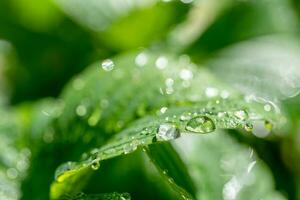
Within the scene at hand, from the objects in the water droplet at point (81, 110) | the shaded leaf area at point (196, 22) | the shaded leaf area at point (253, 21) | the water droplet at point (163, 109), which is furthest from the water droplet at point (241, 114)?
the shaded leaf area at point (253, 21)

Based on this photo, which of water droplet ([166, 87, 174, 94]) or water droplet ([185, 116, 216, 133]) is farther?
water droplet ([166, 87, 174, 94])

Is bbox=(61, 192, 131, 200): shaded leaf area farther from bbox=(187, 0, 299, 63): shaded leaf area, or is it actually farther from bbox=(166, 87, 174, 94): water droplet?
bbox=(187, 0, 299, 63): shaded leaf area

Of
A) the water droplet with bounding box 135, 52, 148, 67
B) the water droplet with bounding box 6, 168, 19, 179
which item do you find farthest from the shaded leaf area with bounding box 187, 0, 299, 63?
the water droplet with bounding box 6, 168, 19, 179

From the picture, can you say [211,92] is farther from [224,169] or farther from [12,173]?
[12,173]

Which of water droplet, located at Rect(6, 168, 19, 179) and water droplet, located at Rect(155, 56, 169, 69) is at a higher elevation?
water droplet, located at Rect(155, 56, 169, 69)

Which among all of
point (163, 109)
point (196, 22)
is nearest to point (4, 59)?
point (196, 22)

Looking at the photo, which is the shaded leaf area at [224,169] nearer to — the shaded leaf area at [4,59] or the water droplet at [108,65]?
the water droplet at [108,65]

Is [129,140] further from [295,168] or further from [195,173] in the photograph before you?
[295,168]

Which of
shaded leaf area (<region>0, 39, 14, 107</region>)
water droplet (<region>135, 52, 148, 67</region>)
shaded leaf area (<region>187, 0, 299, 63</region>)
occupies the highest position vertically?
shaded leaf area (<region>0, 39, 14, 107</region>)
